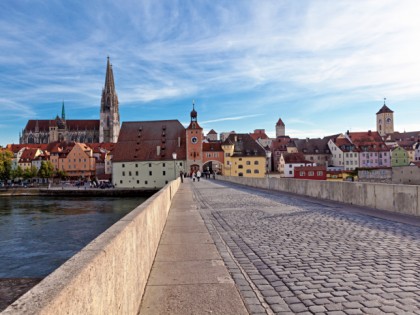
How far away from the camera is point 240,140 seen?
308 ft

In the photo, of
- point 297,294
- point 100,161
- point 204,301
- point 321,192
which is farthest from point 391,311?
point 100,161

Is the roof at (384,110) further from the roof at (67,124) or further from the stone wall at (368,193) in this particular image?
the stone wall at (368,193)

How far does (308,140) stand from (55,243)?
97501 mm

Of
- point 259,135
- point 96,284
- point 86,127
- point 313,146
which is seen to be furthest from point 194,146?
point 86,127

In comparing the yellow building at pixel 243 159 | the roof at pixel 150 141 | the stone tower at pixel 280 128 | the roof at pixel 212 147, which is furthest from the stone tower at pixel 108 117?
the yellow building at pixel 243 159

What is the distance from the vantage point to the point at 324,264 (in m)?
5.78

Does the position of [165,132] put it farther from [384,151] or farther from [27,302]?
[27,302]

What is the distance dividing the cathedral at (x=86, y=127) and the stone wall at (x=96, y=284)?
158 metres

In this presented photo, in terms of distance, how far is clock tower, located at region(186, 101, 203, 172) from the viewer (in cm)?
8788

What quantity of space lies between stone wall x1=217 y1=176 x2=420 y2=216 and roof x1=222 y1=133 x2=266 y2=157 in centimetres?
6925

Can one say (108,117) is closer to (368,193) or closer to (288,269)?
(368,193)

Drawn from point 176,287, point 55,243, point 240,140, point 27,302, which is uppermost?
point 240,140

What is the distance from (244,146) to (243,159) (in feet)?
11.7

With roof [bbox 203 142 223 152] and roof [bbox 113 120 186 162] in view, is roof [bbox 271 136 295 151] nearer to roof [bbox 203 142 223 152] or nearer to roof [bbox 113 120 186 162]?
roof [bbox 203 142 223 152]
